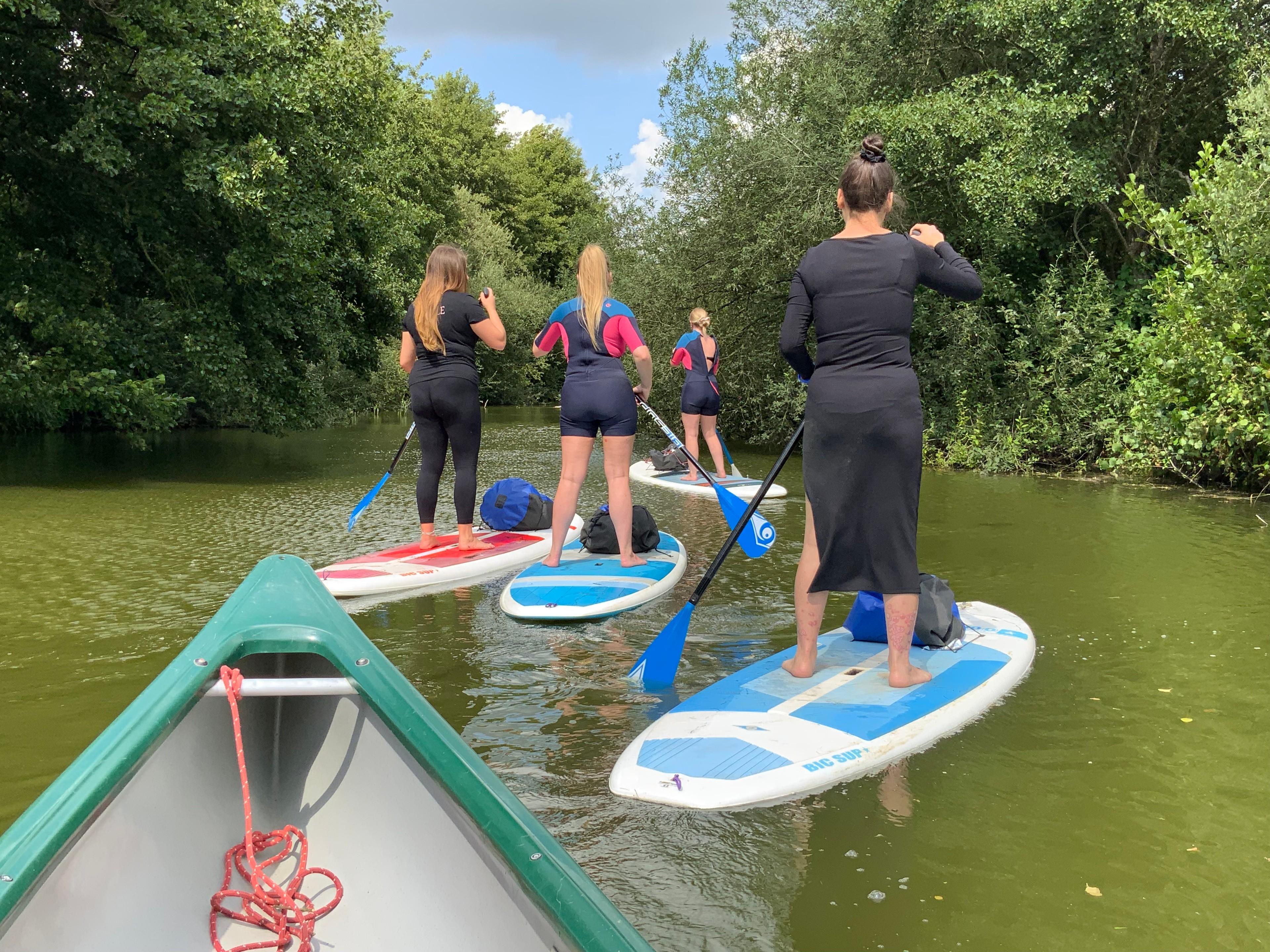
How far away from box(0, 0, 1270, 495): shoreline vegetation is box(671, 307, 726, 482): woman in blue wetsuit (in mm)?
4219

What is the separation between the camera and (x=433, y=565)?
21.9 ft

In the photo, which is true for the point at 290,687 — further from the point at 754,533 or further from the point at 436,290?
the point at 436,290

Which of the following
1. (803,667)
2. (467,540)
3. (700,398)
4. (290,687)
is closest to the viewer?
(290,687)

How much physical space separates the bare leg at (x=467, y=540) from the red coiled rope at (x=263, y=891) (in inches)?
178

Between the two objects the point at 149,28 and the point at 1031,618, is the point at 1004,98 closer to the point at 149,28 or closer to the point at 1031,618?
the point at 1031,618

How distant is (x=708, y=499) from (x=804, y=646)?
6.94 meters

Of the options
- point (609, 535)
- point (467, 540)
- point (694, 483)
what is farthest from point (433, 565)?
point (694, 483)

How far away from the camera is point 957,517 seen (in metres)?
9.83

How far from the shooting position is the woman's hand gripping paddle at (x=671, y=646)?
4.42 meters

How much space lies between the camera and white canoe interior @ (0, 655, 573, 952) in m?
2.20

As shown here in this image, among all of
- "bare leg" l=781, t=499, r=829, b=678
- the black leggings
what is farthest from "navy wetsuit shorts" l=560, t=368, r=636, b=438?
"bare leg" l=781, t=499, r=829, b=678

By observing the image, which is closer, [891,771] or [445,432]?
[891,771]

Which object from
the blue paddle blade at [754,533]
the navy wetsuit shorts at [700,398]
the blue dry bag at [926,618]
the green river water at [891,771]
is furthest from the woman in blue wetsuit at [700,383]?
the blue dry bag at [926,618]

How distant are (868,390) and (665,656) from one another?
1489mm
